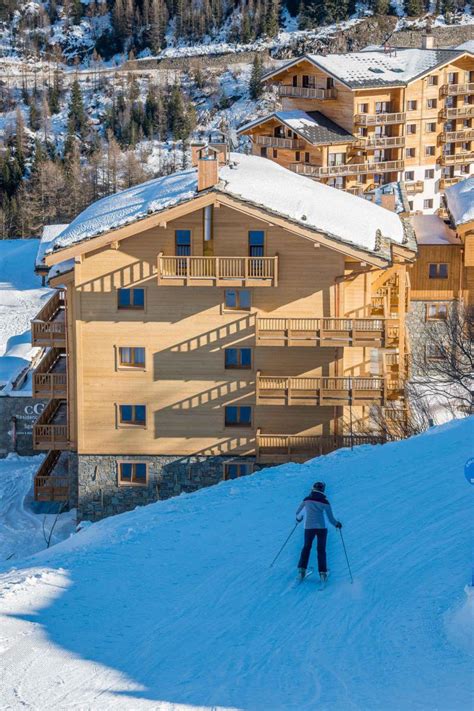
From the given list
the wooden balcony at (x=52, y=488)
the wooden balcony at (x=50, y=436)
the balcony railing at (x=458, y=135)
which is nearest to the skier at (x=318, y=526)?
the wooden balcony at (x=50, y=436)

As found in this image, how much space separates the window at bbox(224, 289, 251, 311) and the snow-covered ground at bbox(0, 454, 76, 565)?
7218 millimetres

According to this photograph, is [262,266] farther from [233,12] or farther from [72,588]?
[233,12]

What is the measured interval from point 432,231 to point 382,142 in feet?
65.1

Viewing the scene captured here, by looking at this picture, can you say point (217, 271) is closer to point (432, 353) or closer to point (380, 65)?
point (432, 353)

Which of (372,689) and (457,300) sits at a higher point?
(457,300)

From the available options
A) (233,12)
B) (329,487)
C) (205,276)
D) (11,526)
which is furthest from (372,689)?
(233,12)

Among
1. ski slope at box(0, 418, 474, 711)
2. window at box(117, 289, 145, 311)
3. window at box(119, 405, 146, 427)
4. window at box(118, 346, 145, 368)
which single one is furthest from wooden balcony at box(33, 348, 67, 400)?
ski slope at box(0, 418, 474, 711)

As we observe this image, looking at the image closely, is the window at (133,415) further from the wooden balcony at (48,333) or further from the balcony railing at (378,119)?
the balcony railing at (378,119)

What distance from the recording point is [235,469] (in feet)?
99.7

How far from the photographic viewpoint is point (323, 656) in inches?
568

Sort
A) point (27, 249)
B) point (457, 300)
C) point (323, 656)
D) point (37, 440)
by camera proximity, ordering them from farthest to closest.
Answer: point (27, 249)
point (457, 300)
point (37, 440)
point (323, 656)

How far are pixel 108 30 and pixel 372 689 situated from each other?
125 m

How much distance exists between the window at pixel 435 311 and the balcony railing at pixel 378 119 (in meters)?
22.0

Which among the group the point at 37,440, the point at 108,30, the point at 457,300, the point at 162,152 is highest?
the point at 108,30
